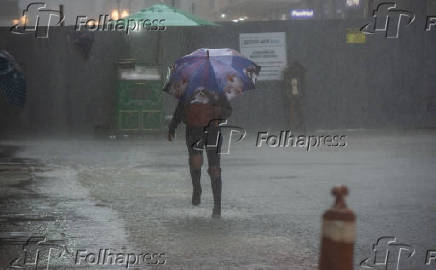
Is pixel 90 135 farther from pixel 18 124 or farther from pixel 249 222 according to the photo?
pixel 249 222

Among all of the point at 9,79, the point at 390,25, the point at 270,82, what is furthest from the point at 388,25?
the point at 9,79

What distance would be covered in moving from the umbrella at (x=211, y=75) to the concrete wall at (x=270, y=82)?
12582 mm

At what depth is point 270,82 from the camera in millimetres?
23422

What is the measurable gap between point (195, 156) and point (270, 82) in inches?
495

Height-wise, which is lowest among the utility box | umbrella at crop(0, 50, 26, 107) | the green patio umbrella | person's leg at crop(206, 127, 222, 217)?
the utility box

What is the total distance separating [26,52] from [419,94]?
10469mm

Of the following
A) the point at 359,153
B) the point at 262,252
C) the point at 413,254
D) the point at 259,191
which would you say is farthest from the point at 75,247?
the point at 359,153

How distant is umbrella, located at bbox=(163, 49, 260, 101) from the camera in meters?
10.3

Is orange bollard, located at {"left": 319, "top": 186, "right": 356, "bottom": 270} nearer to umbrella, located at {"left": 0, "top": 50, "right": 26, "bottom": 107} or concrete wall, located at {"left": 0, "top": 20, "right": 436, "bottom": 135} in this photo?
umbrella, located at {"left": 0, "top": 50, "right": 26, "bottom": 107}

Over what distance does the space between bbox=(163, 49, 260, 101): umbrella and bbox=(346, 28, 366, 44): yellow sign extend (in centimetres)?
1339

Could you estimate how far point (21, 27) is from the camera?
2289cm

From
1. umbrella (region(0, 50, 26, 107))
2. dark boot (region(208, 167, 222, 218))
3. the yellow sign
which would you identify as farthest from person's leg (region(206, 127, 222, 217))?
the yellow sign

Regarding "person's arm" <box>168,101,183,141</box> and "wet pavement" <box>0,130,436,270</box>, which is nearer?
"wet pavement" <box>0,130,436,270</box>

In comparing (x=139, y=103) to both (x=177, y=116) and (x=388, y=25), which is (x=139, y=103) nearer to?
(x=388, y=25)
